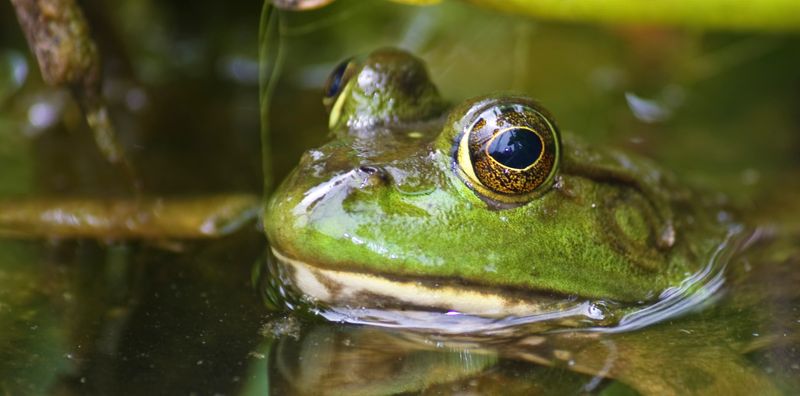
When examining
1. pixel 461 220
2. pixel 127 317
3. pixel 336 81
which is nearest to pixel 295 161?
pixel 336 81

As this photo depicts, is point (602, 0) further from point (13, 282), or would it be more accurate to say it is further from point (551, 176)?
point (13, 282)

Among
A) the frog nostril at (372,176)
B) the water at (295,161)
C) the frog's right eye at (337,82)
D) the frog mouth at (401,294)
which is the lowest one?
the water at (295,161)

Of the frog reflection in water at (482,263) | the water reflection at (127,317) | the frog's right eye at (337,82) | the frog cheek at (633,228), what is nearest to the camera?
the water reflection at (127,317)

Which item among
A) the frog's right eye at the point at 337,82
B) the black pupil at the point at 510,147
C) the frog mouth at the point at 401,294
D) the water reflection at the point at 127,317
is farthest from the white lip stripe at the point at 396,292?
the frog's right eye at the point at 337,82

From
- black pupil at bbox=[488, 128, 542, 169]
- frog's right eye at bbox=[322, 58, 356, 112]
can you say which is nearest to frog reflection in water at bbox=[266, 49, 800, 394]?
black pupil at bbox=[488, 128, 542, 169]

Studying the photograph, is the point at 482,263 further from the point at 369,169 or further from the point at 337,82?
the point at 337,82

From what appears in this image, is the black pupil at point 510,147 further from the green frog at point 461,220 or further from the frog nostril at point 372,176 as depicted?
the frog nostril at point 372,176

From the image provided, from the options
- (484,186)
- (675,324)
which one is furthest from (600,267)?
(484,186)
